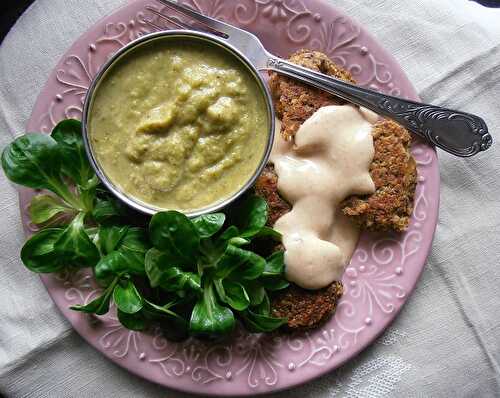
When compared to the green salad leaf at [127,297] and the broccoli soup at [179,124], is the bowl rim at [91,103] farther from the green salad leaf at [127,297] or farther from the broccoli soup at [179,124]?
the green salad leaf at [127,297]

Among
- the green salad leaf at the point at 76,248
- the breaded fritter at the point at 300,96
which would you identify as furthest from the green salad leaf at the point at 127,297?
the breaded fritter at the point at 300,96

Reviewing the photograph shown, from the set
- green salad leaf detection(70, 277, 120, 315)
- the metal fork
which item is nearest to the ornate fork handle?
the metal fork

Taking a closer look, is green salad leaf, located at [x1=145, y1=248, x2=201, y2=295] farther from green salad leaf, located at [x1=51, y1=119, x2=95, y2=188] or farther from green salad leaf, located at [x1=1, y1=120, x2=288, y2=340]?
green salad leaf, located at [x1=51, y1=119, x2=95, y2=188]

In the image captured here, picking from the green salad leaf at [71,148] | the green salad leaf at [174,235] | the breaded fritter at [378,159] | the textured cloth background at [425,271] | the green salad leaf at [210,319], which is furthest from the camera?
the textured cloth background at [425,271]

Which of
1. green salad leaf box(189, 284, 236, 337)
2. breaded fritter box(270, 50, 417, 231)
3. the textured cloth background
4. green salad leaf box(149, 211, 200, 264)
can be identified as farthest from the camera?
the textured cloth background

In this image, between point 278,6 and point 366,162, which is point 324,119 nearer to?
point 366,162

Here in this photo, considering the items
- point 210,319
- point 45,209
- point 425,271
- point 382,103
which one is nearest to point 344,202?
point 382,103
